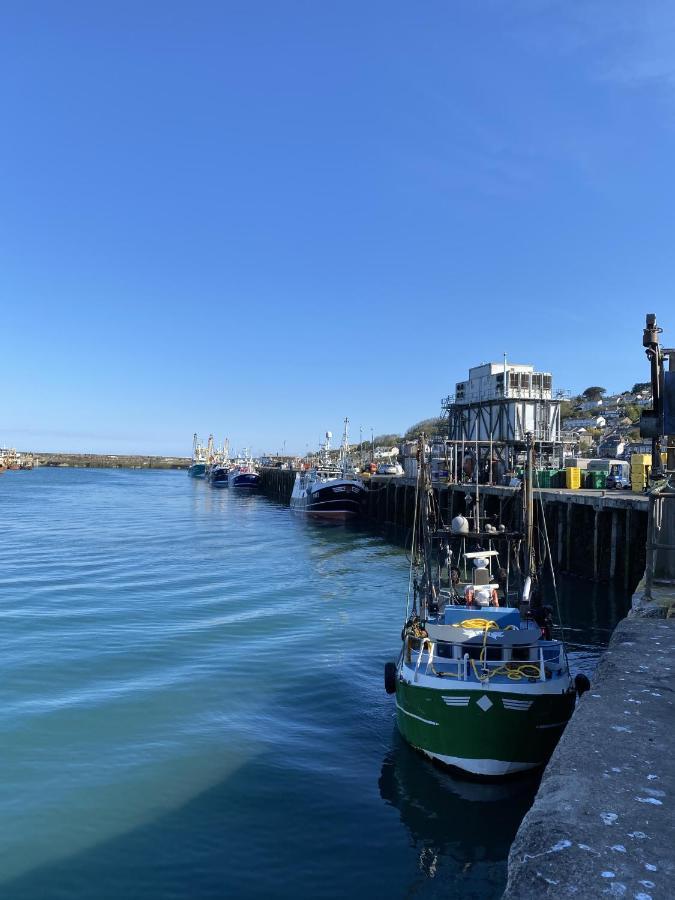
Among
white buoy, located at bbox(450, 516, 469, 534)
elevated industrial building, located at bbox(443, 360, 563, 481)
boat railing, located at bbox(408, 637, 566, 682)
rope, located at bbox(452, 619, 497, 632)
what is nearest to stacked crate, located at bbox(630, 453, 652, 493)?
elevated industrial building, located at bbox(443, 360, 563, 481)

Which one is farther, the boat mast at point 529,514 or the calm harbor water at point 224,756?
the boat mast at point 529,514

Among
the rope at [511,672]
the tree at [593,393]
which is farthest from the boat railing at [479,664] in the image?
the tree at [593,393]

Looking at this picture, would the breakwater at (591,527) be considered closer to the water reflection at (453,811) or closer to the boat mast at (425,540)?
the boat mast at (425,540)

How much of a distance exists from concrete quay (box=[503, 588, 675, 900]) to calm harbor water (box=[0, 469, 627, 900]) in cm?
424

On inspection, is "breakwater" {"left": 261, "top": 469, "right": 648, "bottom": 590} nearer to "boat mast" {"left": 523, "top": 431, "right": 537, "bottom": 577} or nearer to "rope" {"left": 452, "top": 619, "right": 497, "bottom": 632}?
"boat mast" {"left": 523, "top": 431, "right": 537, "bottom": 577}

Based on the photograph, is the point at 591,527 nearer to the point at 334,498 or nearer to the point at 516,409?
the point at 516,409

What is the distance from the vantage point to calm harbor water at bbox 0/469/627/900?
10164 millimetres

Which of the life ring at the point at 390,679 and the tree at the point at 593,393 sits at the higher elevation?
the tree at the point at 593,393

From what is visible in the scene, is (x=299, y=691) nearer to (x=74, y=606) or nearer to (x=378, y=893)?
(x=378, y=893)

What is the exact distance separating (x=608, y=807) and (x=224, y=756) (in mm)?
10337

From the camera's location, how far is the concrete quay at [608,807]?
4.22 meters

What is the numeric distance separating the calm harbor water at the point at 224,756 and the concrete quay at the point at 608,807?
424 centimetres

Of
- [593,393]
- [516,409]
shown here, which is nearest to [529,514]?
[516,409]

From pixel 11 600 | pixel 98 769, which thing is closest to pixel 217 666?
pixel 98 769
